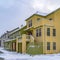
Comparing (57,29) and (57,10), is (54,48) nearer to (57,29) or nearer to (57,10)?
(57,29)

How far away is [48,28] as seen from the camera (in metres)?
33.2

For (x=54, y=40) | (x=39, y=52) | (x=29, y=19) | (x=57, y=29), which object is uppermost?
(x=29, y=19)

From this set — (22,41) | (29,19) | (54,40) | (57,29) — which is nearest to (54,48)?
(54,40)

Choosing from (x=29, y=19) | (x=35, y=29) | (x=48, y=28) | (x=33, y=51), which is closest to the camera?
(x=33, y=51)

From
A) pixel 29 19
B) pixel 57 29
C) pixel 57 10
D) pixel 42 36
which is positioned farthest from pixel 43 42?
pixel 29 19

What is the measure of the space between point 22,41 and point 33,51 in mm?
4799

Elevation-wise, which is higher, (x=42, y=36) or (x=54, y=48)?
(x=42, y=36)

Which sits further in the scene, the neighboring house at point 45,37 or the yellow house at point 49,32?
the yellow house at point 49,32

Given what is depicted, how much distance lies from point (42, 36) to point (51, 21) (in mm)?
3614

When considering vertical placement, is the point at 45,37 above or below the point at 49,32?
below

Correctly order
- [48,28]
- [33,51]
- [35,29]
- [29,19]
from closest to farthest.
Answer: [33,51], [48,28], [35,29], [29,19]

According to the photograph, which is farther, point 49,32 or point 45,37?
point 49,32

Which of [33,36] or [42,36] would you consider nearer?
[42,36]

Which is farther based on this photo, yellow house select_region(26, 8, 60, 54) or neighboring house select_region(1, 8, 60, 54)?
yellow house select_region(26, 8, 60, 54)
